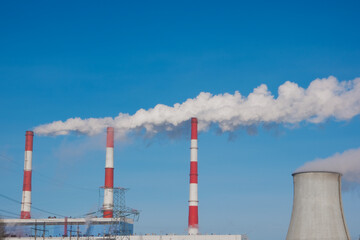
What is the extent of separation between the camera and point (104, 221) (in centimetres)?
4403

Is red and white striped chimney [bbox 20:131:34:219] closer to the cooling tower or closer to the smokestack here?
the smokestack

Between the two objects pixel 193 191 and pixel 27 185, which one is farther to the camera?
pixel 27 185

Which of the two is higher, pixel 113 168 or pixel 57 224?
pixel 113 168

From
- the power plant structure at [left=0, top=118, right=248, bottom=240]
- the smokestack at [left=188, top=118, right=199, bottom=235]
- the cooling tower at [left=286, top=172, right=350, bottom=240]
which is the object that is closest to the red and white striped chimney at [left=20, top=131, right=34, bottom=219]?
the power plant structure at [left=0, top=118, right=248, bottom=240]

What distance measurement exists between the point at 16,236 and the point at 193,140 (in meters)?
15.9

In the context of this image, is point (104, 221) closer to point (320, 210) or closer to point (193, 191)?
point (193, 191)

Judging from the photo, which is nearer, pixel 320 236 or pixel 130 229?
pixel 320 236

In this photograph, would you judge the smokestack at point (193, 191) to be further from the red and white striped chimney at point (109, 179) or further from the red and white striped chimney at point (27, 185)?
the red and white striped chimney at point (27, 185)

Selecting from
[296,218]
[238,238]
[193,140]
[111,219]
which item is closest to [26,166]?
[111,219]

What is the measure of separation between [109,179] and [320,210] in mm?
22369

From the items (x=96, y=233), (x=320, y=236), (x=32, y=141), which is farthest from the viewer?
(x=32, y=141)

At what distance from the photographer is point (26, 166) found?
46344mm

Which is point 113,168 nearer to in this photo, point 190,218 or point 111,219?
point 111,219

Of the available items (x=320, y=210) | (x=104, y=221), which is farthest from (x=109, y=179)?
(x=320, y=210)
